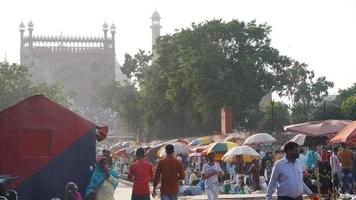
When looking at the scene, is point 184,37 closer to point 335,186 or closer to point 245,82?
point 245,82

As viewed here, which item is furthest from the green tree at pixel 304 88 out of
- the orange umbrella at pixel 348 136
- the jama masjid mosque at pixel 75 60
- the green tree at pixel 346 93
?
the jama masjid mosque at pixel 75 60

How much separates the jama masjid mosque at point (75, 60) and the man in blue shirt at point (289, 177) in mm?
110662

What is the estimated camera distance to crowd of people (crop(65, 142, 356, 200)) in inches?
362

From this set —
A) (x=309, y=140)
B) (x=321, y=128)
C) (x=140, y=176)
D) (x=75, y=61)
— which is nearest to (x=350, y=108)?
(x=309, y=140)

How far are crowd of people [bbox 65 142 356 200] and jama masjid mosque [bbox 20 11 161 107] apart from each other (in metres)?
94.8

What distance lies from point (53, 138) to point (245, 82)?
107 feet

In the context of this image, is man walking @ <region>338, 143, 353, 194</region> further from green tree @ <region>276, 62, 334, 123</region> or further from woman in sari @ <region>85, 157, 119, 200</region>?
green tree @ <region>276, 62, 334, 123</region>

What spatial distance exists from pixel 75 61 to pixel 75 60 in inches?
9.9

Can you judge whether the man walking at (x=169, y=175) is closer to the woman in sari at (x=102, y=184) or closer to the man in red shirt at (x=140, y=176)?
the man in red shirt at (x=140, y=176)

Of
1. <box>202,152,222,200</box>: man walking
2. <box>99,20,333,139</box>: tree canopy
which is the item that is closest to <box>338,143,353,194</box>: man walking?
<box>202,152,222,200</box>: man walking

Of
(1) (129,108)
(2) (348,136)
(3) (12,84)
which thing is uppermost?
(3) (12,84)

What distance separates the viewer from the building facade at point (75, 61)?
120 meters

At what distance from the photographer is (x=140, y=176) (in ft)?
40.4

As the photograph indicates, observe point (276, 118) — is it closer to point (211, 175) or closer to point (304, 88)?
point (304, 88)
